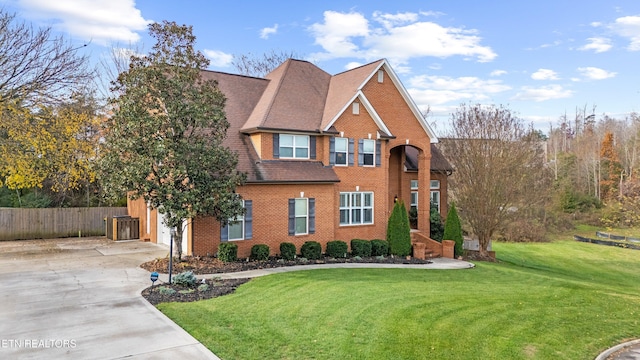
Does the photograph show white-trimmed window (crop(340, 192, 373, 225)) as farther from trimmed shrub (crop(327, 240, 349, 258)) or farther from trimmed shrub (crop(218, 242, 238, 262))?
trimmed shrub (crop(218, 242, 238, 262))

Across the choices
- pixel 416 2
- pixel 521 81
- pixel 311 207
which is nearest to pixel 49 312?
pixel 311 207

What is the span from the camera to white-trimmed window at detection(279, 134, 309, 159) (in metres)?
19.8

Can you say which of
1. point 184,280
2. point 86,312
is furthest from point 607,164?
point 86,312

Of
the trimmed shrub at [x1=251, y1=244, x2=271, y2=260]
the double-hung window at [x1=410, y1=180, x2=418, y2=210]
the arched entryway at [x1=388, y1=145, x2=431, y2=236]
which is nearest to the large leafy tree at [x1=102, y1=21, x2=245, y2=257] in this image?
the trimmed shrub at [x1=251, y1=244, x2=271, y2=260]

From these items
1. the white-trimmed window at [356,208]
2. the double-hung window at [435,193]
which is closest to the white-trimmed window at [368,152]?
the white-trimmed window at [356,208]

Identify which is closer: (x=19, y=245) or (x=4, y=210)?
(x=19, y=245)

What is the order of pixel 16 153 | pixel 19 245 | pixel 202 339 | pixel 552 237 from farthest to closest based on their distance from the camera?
pixel 552 237 → pixel 16 153 → pixel 19 245 → pixel 202 339

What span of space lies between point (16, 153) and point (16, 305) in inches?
553

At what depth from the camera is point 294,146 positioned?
792 inches

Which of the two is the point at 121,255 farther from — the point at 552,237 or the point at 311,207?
the point at 552,237

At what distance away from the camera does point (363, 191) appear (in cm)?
2188

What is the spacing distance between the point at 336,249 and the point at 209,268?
6.43 meters

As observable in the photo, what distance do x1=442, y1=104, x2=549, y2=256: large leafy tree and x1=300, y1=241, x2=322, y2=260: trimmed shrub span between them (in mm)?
11081

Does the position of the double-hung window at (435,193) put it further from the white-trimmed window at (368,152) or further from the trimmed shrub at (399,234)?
the white-trimmed window at (368,152)
